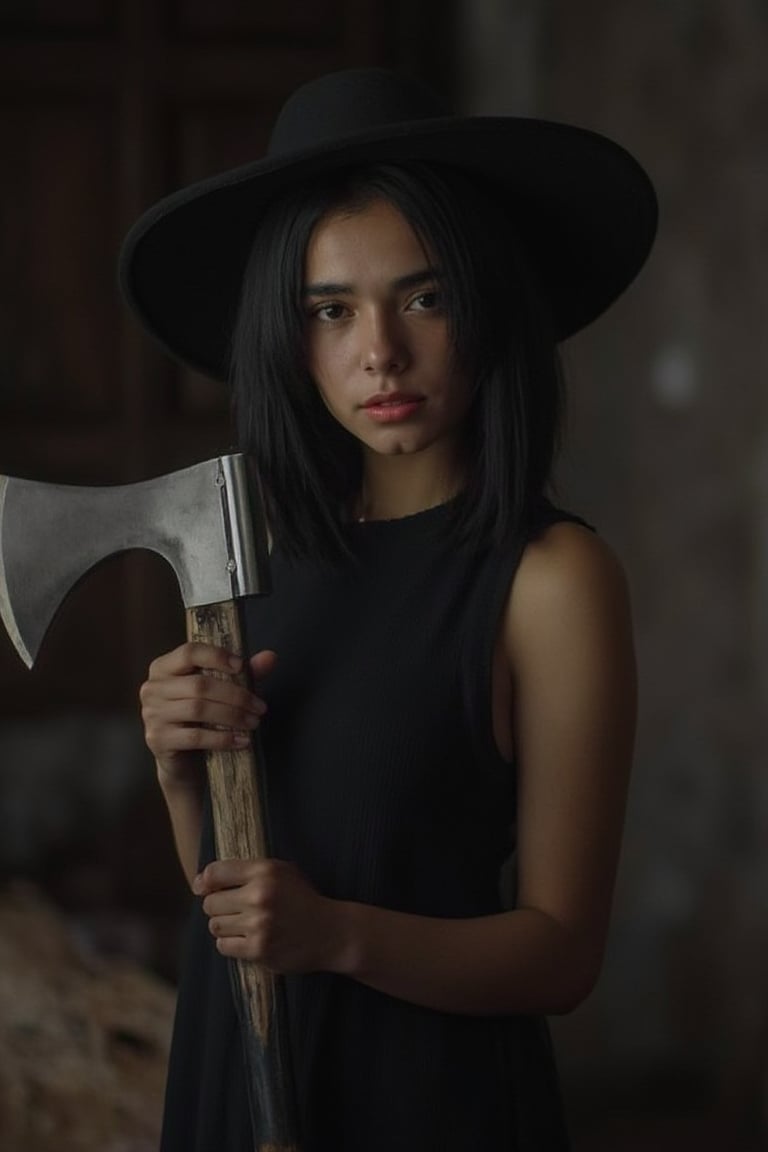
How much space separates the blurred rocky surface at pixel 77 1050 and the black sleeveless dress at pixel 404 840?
0.44 m

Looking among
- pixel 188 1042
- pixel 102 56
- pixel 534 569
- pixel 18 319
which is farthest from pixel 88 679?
pixel 534 569

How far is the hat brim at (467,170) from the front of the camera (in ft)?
3.98

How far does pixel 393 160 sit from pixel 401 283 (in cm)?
10

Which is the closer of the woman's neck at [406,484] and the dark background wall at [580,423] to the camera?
the woman's neck at [406,484]

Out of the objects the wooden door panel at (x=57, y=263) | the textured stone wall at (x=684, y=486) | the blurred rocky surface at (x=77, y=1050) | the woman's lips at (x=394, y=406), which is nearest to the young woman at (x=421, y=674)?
the woman's lips at (x=394, y=406)

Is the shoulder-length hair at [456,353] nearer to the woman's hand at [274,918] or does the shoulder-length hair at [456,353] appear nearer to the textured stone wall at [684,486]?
the woman's hand at [274,918]

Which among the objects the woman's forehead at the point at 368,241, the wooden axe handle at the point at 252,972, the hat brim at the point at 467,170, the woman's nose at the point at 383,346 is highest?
the hat brim at the point at 467,170

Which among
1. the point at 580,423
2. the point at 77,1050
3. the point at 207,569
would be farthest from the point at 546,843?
the point at 580,423

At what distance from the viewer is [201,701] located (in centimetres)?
121

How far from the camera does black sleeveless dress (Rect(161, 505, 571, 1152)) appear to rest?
1.24 meters

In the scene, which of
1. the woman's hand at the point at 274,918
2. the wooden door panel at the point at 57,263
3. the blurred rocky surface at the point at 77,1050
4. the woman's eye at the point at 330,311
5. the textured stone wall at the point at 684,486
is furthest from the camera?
the wooden door panel at the point at 57,263

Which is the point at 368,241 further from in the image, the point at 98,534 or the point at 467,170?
the point at 98,534

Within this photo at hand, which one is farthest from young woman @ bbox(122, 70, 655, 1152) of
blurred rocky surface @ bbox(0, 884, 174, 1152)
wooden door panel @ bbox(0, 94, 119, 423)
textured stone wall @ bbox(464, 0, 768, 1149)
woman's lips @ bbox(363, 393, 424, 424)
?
wooden door panel @ bbox(0, 94, 119, 423)

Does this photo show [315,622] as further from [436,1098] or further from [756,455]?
[756,455]
